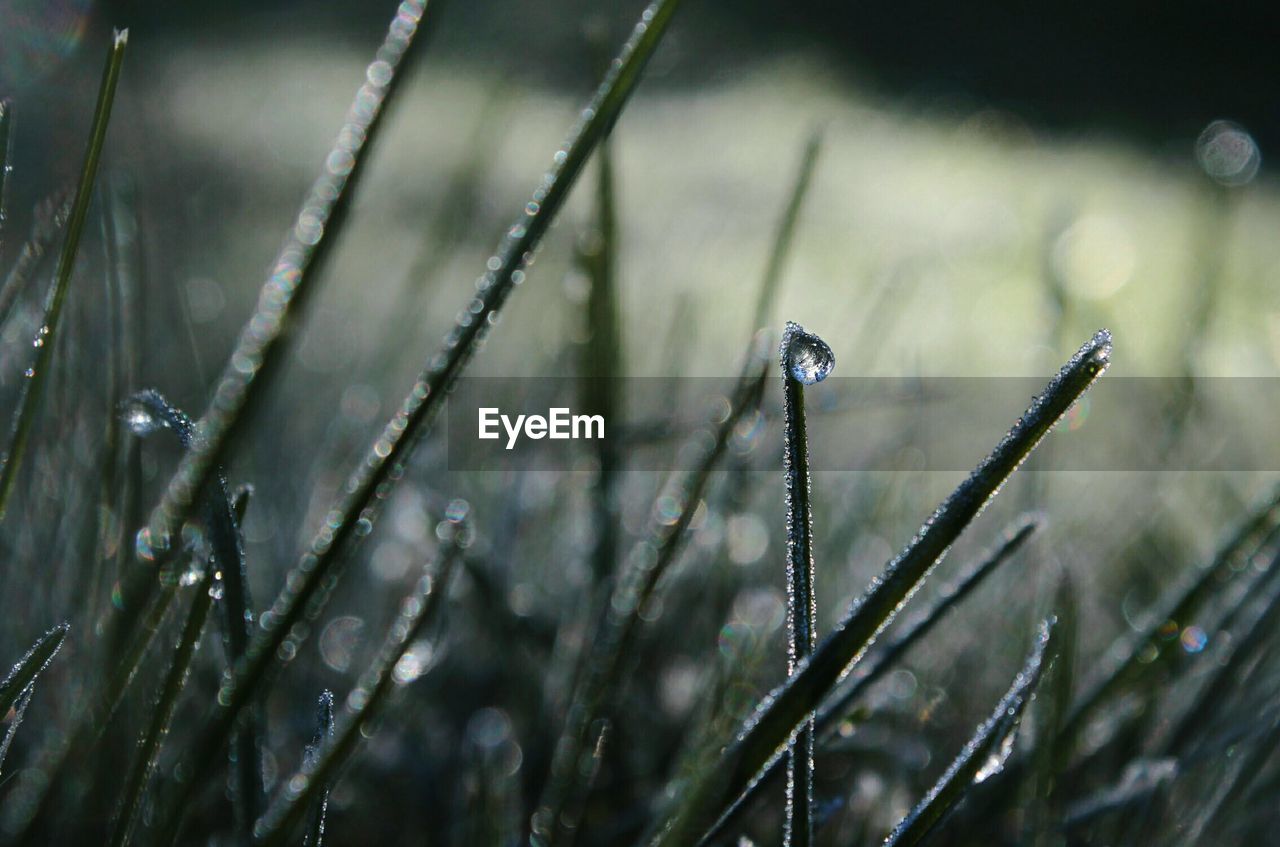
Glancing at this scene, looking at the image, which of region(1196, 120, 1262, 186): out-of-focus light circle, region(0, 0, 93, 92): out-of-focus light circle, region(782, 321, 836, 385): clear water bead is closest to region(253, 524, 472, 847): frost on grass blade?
region(782, 321, 836, 385): clear water bead

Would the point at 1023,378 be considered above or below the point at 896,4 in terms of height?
below

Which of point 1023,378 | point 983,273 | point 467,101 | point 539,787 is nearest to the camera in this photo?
point 539,787

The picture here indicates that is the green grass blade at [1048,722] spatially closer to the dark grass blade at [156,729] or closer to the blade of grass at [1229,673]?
the blade of grass at [1229,673]

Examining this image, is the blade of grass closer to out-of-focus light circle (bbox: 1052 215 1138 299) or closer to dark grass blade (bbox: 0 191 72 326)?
dark grass blade (bbox: 0 191 72 326)

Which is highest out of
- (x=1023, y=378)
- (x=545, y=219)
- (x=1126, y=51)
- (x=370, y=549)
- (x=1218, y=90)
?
(x=1126, y=51)

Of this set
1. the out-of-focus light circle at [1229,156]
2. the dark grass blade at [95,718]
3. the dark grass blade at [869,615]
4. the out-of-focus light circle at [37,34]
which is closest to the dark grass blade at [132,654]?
the dark grass blade at [95,718]

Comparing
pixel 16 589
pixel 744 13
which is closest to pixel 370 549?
pixel 16 589

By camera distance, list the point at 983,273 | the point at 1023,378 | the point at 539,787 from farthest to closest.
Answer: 1. the point at 983,273
2. the point at 1023,378
3. the point at 539,787

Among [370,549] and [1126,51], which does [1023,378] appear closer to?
[370,549]
